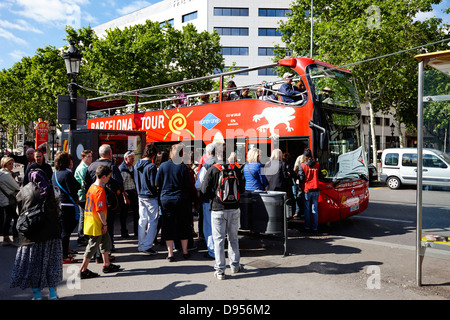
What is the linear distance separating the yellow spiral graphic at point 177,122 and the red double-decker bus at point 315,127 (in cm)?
101

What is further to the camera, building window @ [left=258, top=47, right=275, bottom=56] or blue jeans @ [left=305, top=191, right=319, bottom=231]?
building window @ [left=258, top=47, right=275, bottom=56]

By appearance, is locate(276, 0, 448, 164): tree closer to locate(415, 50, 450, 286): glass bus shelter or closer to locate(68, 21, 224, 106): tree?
locate(68, 21, 224, 106): tree

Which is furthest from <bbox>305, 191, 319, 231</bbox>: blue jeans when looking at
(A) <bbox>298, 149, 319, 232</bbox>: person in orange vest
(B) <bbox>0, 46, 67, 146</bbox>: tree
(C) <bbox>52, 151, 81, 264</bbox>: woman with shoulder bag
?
(B) <bbox>0, 46, 67, 146</bbox>: tree

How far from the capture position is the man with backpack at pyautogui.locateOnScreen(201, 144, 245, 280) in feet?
16.5

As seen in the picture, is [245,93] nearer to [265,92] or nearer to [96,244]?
[265,92]

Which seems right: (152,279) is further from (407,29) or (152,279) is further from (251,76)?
(251,76)

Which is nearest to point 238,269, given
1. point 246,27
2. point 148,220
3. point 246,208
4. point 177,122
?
point 246,208

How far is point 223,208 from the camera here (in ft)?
16.6

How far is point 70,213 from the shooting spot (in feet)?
19.3

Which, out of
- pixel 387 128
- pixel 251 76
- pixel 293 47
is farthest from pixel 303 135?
pixel 387 128

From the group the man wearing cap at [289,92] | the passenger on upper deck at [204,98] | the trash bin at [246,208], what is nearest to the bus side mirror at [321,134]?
the man wearing cap at [289,92]

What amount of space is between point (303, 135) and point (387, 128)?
52.5m

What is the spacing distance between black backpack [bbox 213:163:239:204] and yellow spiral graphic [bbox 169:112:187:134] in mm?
5560

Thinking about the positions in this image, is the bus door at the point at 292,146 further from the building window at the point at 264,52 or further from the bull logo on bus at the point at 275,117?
the building window at the point at 264,52
